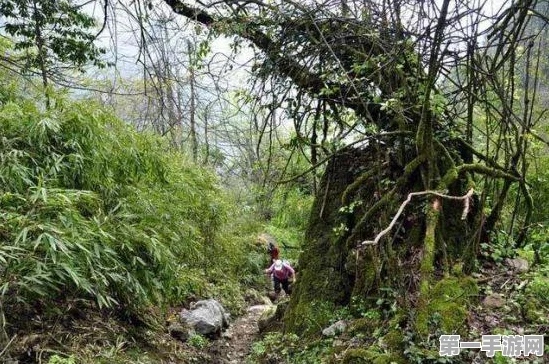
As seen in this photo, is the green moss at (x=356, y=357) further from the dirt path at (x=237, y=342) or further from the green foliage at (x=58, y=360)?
the dirt path at (x=237, y=342)

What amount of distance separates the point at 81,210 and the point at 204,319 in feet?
8.24

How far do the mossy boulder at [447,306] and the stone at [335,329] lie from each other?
894 millimetres

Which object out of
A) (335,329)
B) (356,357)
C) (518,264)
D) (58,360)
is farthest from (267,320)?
(58,360)

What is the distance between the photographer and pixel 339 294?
167 inches

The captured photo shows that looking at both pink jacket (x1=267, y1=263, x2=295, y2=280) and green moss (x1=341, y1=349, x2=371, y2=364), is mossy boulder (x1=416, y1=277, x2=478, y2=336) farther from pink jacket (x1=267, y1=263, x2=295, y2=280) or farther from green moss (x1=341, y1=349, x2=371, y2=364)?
pink jacket (x1=267, y1=263, x2=295, y2=280)

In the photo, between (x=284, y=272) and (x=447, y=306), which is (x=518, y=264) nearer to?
(x=447, y=306)

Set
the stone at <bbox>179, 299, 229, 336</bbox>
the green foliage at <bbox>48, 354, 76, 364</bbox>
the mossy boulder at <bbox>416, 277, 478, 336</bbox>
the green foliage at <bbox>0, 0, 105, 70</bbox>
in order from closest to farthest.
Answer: the green foliage at <bbox>48, 354, 76, 364</bbox>, the mossy boulder at <bbox>416, 277, 478, 336</bbox>, the green foliage at <bbox>0, 0, 105, 70</bbox>, the stone at <bbox>179, 299, 229, 336</bbox>

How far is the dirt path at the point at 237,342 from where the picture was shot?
4.93 meters

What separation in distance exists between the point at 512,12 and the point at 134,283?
3098mm

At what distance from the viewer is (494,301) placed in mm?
3166

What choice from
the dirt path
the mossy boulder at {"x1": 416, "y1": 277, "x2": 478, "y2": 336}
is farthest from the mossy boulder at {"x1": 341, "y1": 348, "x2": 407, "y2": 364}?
the dirt path

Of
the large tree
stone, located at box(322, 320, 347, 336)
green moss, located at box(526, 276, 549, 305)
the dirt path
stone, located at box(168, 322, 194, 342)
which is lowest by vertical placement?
the dirt path

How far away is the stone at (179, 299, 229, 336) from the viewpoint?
210 inches

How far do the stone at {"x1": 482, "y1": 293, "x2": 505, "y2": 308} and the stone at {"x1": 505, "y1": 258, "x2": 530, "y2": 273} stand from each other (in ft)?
1.66
